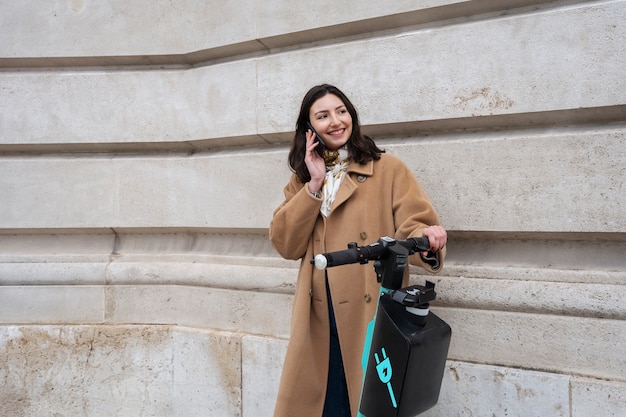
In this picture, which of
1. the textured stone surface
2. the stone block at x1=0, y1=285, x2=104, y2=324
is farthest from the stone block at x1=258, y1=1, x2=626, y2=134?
the stone block at x1=0, y1=285, x2=104, y2=324

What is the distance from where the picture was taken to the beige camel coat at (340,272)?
110 inches

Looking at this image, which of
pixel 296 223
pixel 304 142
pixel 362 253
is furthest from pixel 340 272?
pixel 362 253

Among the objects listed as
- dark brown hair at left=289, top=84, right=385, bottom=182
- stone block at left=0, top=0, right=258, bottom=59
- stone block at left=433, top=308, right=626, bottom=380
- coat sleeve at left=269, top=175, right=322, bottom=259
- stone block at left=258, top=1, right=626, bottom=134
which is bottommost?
stone block at left=433, top=308, right=626, bottom=380

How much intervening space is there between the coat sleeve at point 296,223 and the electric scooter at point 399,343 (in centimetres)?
63

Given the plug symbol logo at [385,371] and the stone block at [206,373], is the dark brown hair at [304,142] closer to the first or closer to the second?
the plug symbol logo at [385,371]

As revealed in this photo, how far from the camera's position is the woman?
2.79 meters

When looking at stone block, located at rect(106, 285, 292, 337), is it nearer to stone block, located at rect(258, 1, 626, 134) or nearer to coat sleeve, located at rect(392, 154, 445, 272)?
stone block, located at rect(258, 1, 626, 134)

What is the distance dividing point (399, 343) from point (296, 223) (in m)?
0.85

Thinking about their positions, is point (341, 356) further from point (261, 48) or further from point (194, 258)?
point (261, 48)

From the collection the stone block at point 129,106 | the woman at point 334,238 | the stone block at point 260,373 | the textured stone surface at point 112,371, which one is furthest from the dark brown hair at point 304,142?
the textured stone surface at point 112,371

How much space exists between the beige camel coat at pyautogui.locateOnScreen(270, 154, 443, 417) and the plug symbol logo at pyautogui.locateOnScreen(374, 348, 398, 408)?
562mm

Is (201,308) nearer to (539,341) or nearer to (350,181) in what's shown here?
(350,181)

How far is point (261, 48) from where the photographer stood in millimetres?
4098

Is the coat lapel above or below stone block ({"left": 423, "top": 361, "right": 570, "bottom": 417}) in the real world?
above
